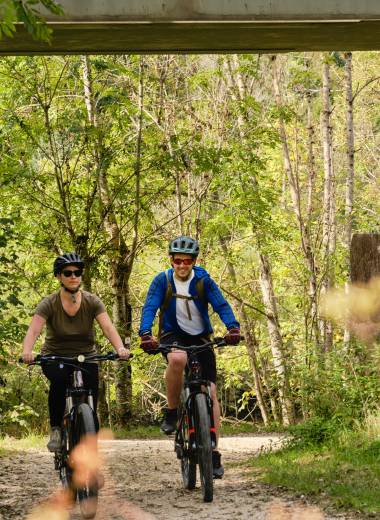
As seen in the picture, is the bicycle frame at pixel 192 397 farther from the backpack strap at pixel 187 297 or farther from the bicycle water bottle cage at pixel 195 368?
the backpack strap at pixel 187 297

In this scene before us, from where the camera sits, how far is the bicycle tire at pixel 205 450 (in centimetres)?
727

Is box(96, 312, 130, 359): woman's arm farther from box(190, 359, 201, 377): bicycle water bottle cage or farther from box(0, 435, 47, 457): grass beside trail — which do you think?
box(0, 435, 47, 457): grass beside trail

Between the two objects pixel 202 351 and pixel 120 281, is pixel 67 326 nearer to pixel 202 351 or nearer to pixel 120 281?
pixel 202 351

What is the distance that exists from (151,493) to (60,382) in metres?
1.50

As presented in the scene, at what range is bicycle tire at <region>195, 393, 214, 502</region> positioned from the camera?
7266 mm

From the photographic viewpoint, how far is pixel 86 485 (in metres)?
6.89

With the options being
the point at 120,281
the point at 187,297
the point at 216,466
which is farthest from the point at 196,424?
the point at 120,281

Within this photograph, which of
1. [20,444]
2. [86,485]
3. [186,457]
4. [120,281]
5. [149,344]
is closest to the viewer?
[86,485]

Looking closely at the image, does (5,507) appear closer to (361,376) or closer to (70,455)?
(70,455)


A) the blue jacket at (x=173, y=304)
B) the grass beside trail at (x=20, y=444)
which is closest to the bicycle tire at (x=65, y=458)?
the blue jacket at (x=173, y=304)

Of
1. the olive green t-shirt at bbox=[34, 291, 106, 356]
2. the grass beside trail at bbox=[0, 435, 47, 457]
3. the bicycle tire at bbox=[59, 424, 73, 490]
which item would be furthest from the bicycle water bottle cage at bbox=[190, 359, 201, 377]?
the grass beside trail at bbox=[0, 435, 47, 457]

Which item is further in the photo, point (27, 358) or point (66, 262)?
point (66, 262)

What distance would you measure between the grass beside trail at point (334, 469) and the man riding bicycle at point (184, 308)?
2.73 ft

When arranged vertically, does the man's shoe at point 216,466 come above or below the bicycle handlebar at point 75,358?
below
